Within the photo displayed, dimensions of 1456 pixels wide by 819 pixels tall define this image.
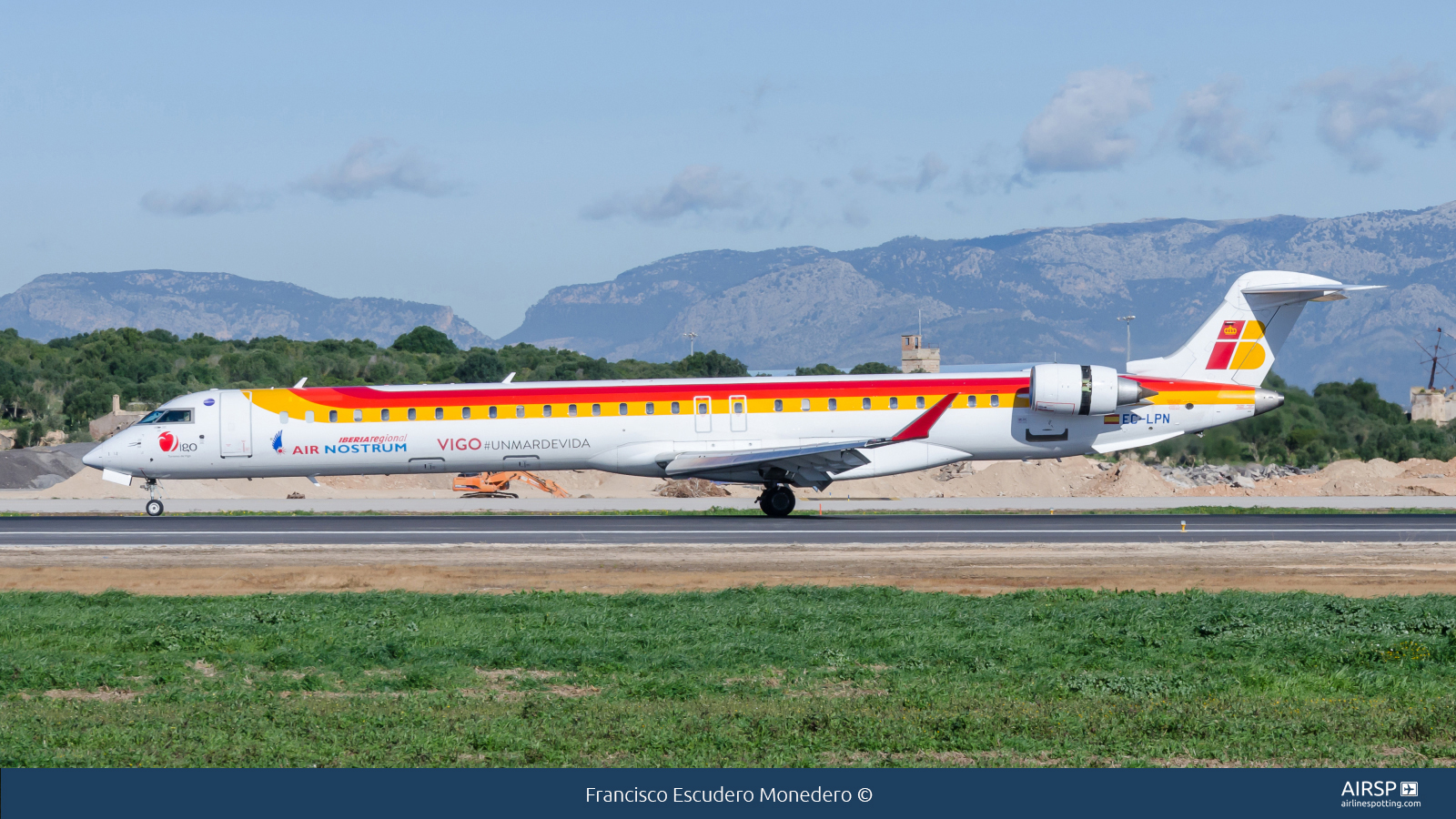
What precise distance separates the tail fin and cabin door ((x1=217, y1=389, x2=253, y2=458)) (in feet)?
73.5

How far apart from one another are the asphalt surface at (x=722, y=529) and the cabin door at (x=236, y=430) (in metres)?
1.71

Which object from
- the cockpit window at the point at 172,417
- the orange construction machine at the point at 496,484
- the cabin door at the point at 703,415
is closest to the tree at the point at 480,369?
the orange construction machine at the point at 496,484

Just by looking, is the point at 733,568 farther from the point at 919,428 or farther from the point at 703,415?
the point at 919,428

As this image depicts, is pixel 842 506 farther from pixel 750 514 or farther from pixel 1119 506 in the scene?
pixel 1119 506

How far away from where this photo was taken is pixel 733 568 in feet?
71.0

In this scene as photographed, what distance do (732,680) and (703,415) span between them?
20236 mm

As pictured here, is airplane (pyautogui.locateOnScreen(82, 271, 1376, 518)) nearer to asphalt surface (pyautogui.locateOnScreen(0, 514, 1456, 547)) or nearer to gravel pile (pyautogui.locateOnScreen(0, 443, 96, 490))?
asphalt surface (pyautogui.locateOnScreen(0, 514, 1456, 547))

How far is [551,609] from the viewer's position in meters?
16.7

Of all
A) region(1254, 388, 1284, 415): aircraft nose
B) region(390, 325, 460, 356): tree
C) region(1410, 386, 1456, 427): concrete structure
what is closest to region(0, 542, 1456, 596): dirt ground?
region(1254, 388, 1284, 415): aircraft nose

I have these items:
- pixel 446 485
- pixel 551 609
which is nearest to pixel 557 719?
pixel 551 609

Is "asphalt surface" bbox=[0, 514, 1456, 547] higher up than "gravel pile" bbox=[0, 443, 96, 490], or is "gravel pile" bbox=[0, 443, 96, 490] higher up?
"gravel pile" bbox=[0, 443, 96, 490]

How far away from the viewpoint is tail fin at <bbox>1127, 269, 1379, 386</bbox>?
3419cm

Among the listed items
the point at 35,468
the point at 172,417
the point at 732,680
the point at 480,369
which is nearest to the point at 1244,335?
the point at 732,680
